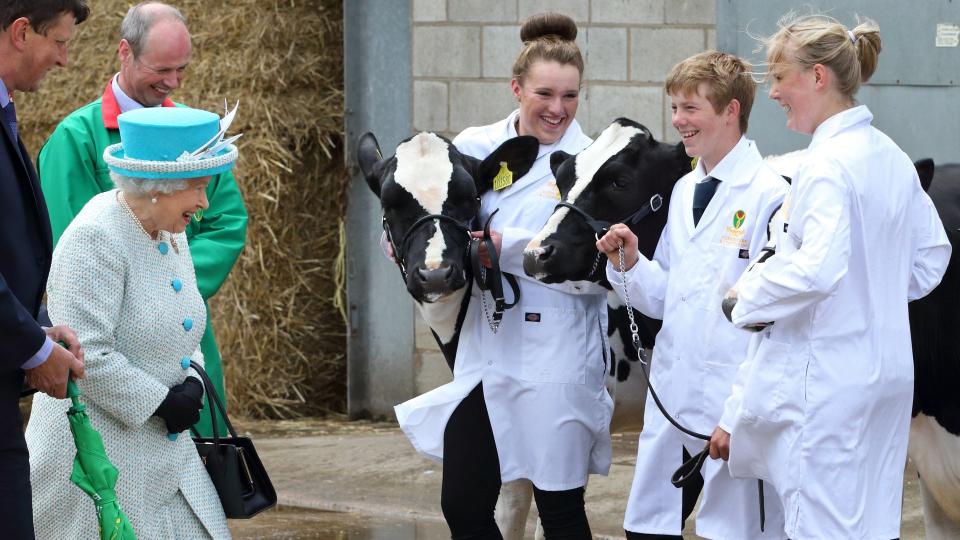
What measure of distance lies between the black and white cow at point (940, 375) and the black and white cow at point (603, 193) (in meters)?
0.72

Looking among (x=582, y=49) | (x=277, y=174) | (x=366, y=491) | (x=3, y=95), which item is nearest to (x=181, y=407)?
(x=3, y=95)

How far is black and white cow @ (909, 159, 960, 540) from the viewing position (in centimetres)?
395

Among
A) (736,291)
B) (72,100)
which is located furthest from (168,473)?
(72,100)

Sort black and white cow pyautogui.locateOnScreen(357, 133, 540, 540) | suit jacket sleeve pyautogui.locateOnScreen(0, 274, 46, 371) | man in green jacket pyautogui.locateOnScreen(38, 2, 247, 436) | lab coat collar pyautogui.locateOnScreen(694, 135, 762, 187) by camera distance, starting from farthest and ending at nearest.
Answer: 1. man in green jacket pyautogui.locateOnScreen(38, 2, 247, 436)
2. black and white cow pyautogui.locateOnScreen(357, 133, 540, 540)
3. lab coat collar pyautogui.locateOnScreen(694, 135, 762, 187)
4. suit jacket sleeve pyautogui.locateOnScreen(0, 274, 46, 371)

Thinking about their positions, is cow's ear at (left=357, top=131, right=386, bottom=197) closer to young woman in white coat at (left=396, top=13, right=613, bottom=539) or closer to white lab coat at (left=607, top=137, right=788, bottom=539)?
young woman in white coat at (left=396, top=13, right=613, bottom=539)

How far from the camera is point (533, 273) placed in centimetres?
374

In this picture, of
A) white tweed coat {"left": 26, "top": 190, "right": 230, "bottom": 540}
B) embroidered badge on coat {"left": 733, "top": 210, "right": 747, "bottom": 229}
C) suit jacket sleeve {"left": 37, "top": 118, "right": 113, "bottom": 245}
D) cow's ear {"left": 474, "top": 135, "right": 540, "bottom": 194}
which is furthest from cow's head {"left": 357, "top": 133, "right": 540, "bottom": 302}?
suit jacket sleeve {"left": 37, "top": 118, "right": 113, "bottom": 245}

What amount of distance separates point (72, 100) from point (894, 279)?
6088mm

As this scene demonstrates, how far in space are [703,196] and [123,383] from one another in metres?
1.58

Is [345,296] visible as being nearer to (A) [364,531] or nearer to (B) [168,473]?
(A) [364,531]

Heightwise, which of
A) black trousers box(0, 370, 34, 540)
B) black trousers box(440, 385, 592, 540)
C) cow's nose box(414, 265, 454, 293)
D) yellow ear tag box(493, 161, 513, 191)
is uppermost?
yellow ear tag box(493, 161, 513, 191)

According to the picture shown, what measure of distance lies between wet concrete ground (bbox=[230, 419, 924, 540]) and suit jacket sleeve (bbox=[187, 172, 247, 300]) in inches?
63.8

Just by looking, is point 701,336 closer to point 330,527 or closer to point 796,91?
point 796,91

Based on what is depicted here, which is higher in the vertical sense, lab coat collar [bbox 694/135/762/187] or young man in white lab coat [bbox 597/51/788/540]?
lab coat collar [bbox 694/135/762/187]
